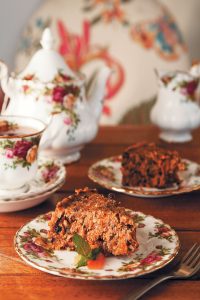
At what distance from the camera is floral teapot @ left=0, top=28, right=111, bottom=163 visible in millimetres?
1457

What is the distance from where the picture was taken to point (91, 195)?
1065 mm

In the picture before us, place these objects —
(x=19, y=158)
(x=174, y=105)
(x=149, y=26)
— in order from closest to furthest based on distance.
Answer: (x=19, y=158)
(x=174, y=105)
(x=149, y=26)

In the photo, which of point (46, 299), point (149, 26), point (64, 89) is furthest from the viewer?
point (149, 26)

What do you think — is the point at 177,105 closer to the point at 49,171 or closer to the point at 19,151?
the point at 49,171

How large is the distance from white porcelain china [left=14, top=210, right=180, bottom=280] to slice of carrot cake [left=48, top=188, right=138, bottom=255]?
2cm

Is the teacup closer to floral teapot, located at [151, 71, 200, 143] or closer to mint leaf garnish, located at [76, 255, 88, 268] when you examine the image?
mint leaf garnish, located at [76, 255, 88, 268]

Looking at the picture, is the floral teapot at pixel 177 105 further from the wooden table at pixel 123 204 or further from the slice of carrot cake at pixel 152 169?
the slice of carrot cake at pixel 152 169

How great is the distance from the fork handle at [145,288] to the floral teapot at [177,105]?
2.60 ft

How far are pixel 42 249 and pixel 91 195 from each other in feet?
0.42

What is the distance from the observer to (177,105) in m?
1.69

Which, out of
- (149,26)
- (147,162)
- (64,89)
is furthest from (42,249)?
(149,26)

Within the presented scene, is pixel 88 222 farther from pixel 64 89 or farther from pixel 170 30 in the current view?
pixel 170 30

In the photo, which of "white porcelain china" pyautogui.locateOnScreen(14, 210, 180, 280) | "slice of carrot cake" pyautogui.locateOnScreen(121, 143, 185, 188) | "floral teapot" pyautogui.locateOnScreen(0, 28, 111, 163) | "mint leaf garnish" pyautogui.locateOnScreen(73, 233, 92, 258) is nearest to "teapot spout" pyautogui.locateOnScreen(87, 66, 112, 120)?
"floral teapot" pyautogui.locateOnScreen(0, 28, 111, 163)

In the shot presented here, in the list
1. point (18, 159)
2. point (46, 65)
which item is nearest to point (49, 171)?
point (18, 159)
